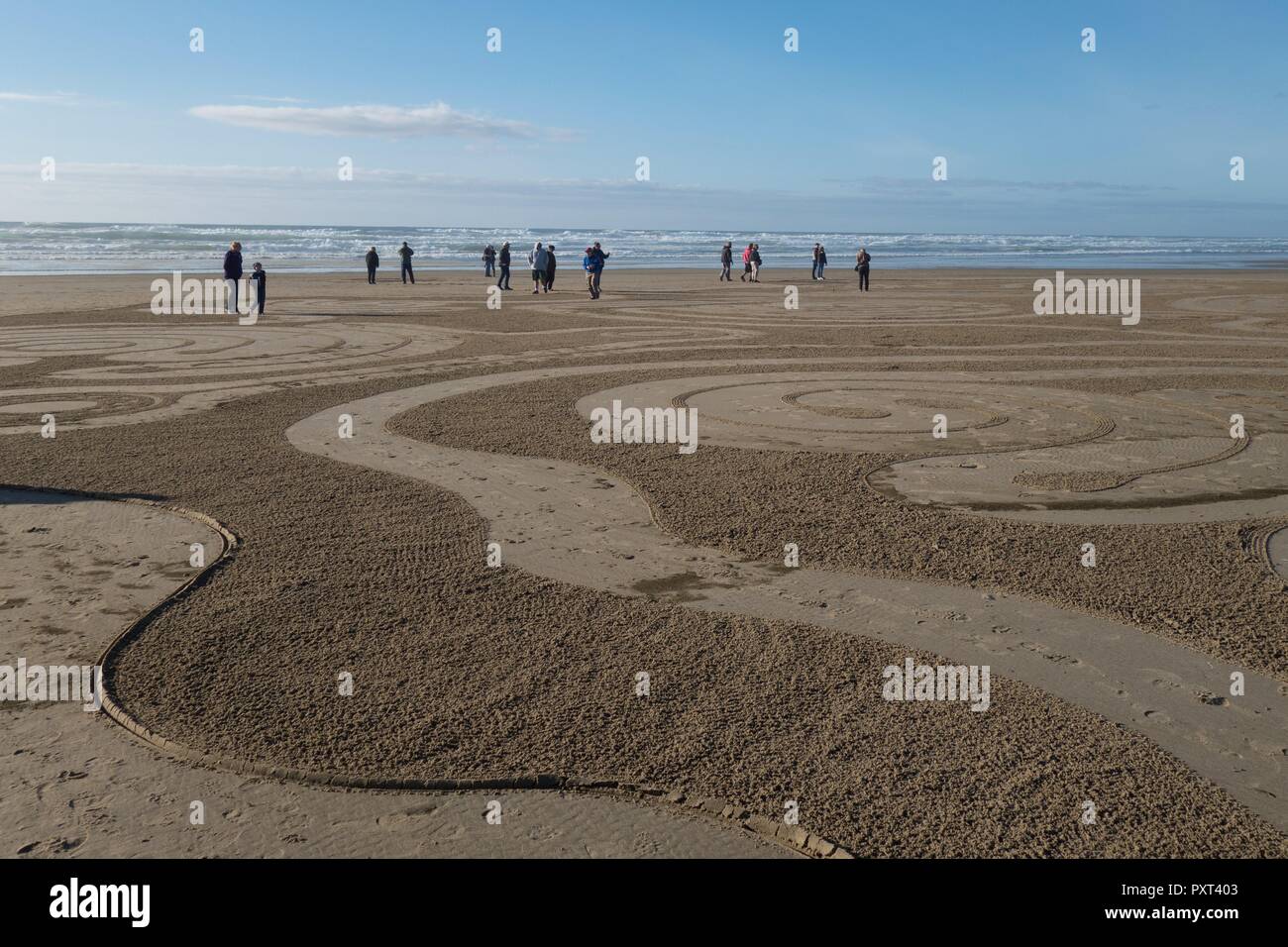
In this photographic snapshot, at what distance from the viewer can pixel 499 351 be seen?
2164 centimetres

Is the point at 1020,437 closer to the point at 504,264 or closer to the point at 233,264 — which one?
the point at 233,264

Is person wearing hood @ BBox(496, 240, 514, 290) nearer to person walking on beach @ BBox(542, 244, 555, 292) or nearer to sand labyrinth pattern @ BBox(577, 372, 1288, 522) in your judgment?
person walking on beach @ BBox(542, 244, 555, 292)

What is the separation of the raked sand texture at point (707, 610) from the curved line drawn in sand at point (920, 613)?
0.10ft

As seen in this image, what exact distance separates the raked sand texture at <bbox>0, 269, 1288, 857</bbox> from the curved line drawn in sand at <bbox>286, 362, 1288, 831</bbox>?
0.03 meters

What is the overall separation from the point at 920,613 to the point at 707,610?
1.42 m

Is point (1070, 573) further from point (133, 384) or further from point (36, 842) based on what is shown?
point (133, 384)

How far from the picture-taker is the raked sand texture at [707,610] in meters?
4.84

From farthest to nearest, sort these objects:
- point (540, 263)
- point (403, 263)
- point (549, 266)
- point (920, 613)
→ point (403, 263) < point (549, 266) < point (540, 263) < point (920, 613)

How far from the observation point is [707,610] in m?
7.27

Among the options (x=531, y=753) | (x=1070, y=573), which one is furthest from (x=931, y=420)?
(x=531, y=753)

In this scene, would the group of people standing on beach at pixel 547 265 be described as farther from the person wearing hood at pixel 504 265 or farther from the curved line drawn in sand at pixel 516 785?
the curved line drawn in sand at pixel 516 785

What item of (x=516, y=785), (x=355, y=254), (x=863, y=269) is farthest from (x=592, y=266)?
(x=355, y=254)

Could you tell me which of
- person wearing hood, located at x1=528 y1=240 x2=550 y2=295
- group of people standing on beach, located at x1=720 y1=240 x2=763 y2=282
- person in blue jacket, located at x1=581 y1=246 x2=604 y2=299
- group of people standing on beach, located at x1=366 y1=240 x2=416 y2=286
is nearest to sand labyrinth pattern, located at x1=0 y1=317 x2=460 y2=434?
person in blue jacket, located at x1=581 y1=246 x2=604 y2=299

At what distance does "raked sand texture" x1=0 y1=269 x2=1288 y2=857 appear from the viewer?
15.9 ft
